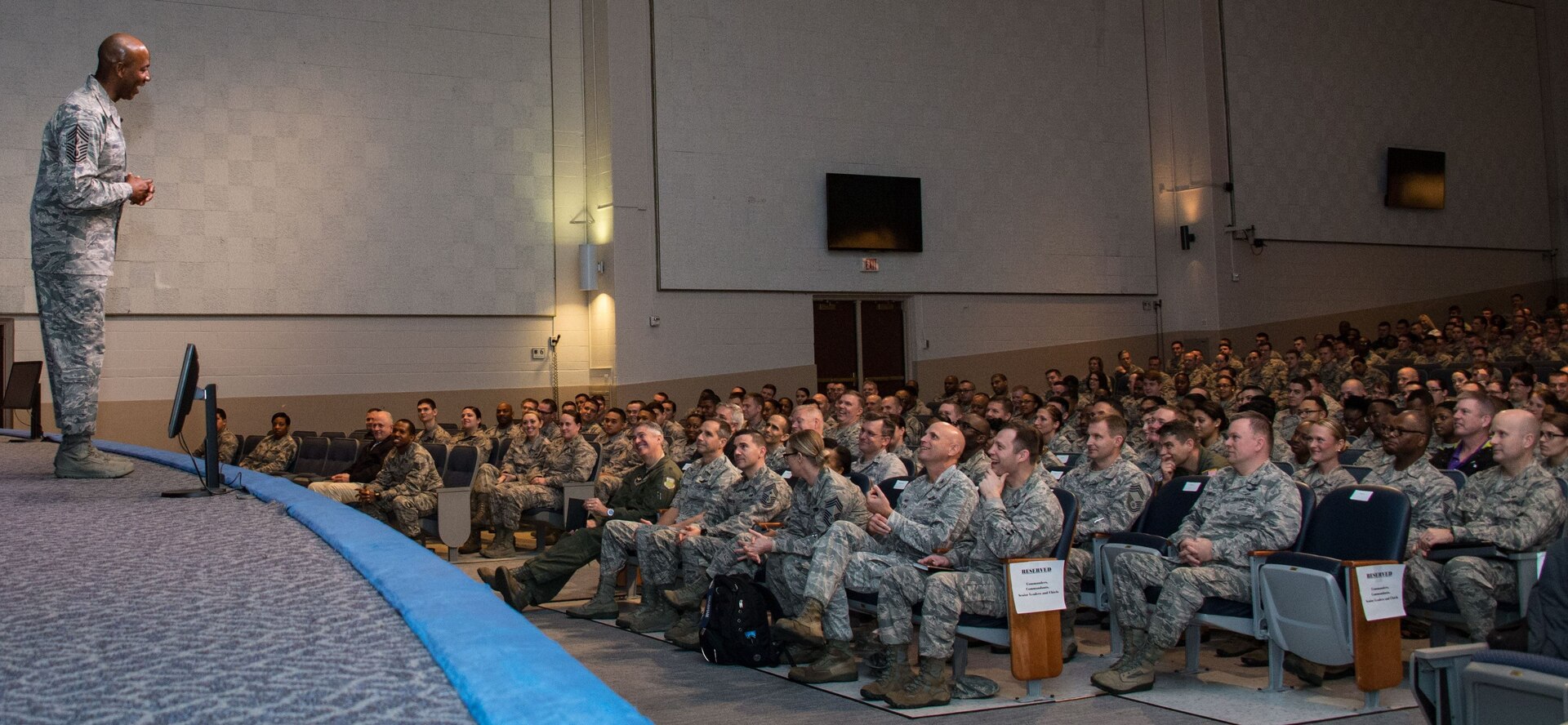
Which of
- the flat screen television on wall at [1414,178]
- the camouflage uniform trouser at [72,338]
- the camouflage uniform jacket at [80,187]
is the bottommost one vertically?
the camouflage uniform trouser at [72,338]

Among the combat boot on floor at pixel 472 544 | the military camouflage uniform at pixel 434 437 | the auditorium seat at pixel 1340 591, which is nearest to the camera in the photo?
the auditorium seat at pixel 1340 591

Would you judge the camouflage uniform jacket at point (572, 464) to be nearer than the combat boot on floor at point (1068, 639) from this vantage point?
No

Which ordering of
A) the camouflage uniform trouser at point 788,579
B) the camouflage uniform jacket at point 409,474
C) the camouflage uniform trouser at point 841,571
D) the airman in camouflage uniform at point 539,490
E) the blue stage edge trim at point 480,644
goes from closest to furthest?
the blue stage edge trim at point 480,644 < the camouflage uniform trouser at point 841,571 < the camouflage uniform trouser at point 788,579 < the camouflage uniform jacket at point 409,474 < the airman in camouflage uniform at point 539,490

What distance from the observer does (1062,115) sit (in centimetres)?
1467

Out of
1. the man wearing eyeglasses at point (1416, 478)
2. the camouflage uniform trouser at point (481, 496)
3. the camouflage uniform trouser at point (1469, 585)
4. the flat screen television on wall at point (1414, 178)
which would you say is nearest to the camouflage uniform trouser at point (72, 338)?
the camouflage uniform trouser at point (1469, 585)

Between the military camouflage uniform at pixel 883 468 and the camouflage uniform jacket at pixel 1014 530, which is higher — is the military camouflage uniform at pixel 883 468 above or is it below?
above

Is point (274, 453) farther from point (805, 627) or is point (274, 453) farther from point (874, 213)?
point (874, 213)

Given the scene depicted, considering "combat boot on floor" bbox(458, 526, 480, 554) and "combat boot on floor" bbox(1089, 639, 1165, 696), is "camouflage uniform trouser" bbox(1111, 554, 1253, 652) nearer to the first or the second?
"combat boot on floor" bbox(1089, 639, 1165, 696)

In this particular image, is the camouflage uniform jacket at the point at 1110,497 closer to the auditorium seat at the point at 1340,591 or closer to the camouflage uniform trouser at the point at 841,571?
the auditorium seat at the point at 1340,591

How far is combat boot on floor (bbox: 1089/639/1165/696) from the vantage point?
3994mm

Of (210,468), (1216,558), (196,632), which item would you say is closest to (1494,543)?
(1216,558)

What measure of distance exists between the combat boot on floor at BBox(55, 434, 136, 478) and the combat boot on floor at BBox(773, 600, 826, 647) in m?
2.32

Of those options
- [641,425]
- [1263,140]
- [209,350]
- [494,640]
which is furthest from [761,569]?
[1263,140]

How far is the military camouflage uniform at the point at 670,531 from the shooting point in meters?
5.61
